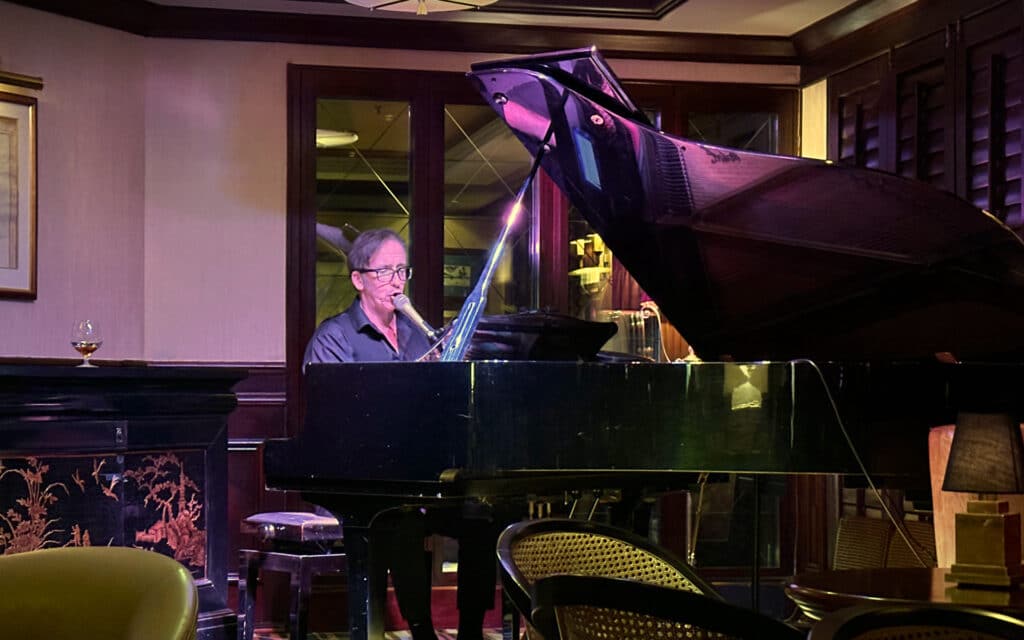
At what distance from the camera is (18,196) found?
5.05m

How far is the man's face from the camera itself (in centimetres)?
479

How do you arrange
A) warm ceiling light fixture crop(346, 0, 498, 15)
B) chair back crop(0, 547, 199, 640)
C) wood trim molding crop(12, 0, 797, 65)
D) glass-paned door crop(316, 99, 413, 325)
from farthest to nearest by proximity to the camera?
glass-paned door crop(316, 99, 413, 325)
wood trim molding crop(12, 0, 797, 65)
warm ceiling light fixture crop(346, 0, 498, 15)
chair back crop(0, 547, 199, 640)

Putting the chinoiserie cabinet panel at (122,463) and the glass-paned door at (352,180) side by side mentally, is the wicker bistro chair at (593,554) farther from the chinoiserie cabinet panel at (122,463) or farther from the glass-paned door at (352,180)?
the glass-paned door at (352,180)

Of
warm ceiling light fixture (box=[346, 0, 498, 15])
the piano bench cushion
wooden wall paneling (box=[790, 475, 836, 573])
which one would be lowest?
wooden wall paneling (box=[790, 475, 836, 573])

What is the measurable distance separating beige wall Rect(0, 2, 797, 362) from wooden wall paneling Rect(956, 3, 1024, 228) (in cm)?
219

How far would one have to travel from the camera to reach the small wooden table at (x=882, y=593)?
6.49ft

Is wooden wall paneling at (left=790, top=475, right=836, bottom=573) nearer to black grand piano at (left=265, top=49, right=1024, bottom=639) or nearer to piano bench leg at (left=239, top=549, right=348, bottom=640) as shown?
piano bench leg at (left=239, top=549, right=348, bottom=640)

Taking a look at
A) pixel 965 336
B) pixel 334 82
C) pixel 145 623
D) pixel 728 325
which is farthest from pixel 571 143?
pixel 334 82

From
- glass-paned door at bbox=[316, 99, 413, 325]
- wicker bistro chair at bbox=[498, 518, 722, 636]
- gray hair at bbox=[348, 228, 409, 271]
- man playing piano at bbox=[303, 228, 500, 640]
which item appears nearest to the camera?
wicker bistro chair at bbox=[498, 518, 722, 636]

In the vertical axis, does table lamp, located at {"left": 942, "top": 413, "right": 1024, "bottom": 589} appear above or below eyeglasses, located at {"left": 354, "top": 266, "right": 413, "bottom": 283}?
below

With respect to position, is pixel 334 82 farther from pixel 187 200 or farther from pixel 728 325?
pixel 728 325

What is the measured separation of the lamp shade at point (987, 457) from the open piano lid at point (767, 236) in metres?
0.82

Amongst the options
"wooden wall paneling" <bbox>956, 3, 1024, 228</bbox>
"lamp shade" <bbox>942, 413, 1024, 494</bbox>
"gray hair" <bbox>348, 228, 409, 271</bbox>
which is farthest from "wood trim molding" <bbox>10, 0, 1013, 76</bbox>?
"lamp shade" <bbox>942, 413, 1024, 494</bbox>

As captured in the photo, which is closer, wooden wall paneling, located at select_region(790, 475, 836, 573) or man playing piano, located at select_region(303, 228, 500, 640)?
man playing piano, located at select_region(303, 228, 500, 640)
